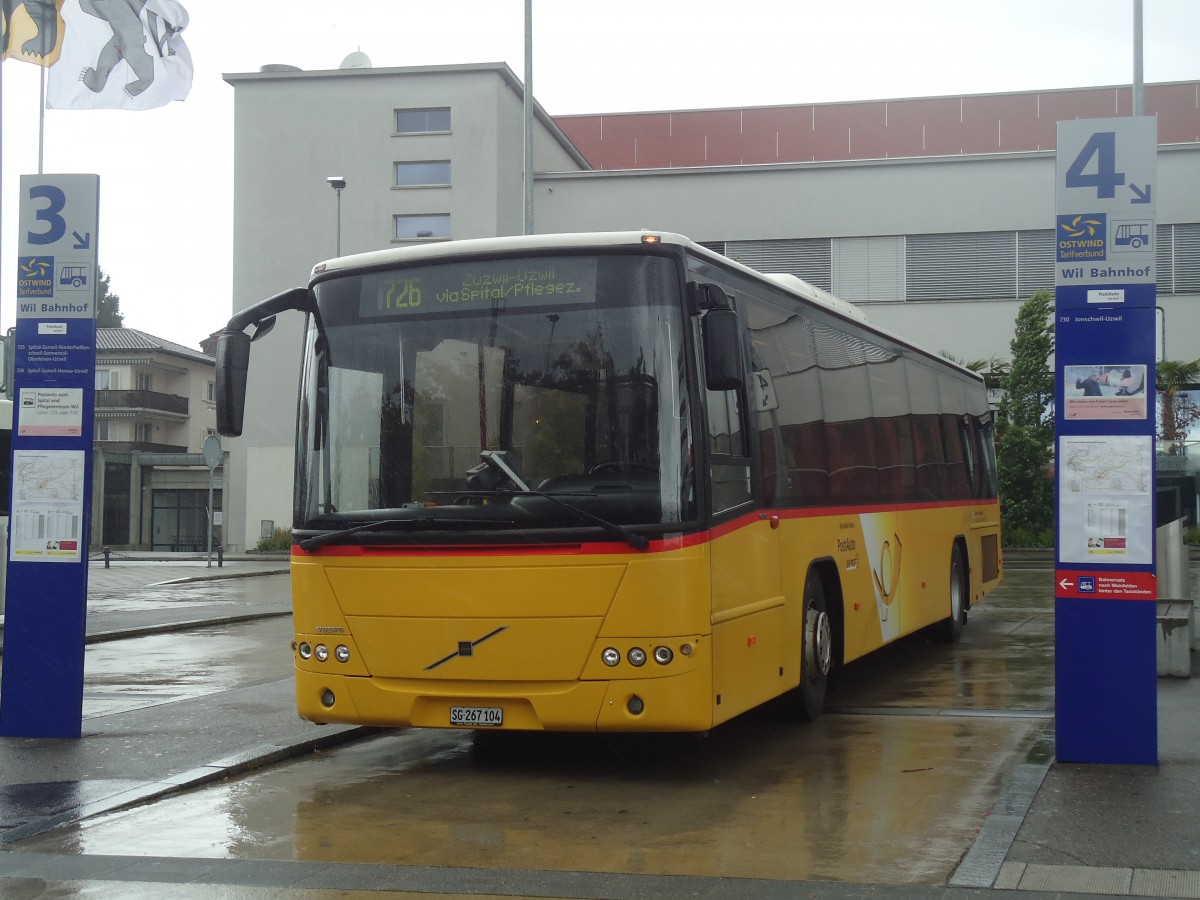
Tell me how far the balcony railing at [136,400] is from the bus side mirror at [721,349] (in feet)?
237

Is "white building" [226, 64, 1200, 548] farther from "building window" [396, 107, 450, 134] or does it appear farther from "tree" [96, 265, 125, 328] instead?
"tree" [96, 265, 125, 328]

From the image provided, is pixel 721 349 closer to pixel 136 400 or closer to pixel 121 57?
pixel 121 57

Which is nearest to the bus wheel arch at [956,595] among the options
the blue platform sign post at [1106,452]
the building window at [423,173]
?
the blue platform sign post at [1106,452]

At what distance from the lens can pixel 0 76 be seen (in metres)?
12.0

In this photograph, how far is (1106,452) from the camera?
27.3 ft

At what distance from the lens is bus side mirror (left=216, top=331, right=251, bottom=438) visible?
8547mm

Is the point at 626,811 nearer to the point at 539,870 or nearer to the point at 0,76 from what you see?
the point at 539,870

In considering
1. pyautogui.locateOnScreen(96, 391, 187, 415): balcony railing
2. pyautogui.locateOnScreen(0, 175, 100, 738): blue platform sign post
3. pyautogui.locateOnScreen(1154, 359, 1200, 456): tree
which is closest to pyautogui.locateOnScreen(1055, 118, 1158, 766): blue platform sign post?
pyautogui.locateOnScreen(0, 175, 100, 738): blue platform sign post

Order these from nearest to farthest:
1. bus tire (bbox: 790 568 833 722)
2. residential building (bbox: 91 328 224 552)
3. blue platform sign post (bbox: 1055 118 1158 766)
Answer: blue platform sign post (bbox: 1055 118 1158 766), bus tire (bbox: 790 568 833 722), residential building (bbox: 91 328 224 552)

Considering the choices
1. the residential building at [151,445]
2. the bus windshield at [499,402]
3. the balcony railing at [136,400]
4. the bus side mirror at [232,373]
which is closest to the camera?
the bus windshield at [499,402]

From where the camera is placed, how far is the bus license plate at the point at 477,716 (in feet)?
27.4

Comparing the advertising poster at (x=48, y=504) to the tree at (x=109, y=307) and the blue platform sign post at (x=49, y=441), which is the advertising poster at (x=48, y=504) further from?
the tree at (x=109, y=307)

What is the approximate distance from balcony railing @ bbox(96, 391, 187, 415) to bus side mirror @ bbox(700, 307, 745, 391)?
7237 cm

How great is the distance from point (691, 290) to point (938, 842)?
11.0 ft
